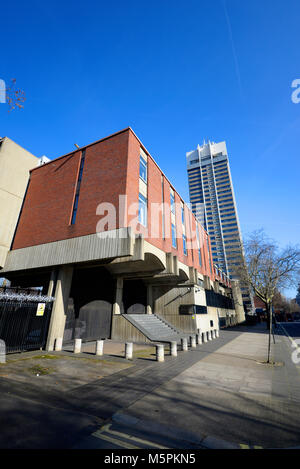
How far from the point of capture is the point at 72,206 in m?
19.1

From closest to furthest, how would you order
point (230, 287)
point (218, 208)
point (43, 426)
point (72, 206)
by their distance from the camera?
point (43, 426) < point (72, 206) < point (230, 287) < point (218, 208)

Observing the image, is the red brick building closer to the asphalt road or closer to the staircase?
the staircase

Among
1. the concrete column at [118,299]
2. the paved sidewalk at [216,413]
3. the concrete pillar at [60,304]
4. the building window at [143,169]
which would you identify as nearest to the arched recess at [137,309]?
the concrete column at [118,299]

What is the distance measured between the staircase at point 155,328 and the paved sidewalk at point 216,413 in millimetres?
11466

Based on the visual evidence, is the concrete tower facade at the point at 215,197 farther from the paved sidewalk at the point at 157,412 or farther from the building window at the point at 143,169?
the paved sidewalk at the point at 157,412

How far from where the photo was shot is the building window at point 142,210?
19395 mm

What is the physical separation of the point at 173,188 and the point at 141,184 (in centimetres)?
1011

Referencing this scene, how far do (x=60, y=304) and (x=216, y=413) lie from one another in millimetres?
15259

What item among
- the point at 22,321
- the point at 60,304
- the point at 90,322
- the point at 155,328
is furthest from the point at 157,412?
the point at 155,328

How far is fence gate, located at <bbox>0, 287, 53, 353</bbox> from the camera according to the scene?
39.7 feet

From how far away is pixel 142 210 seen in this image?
1986 centimetres

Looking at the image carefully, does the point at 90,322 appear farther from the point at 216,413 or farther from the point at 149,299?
the point at 216,413
